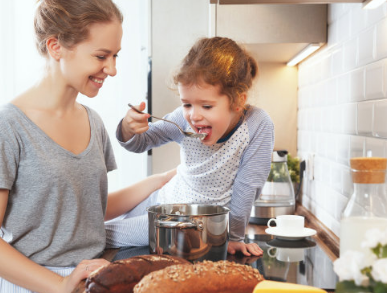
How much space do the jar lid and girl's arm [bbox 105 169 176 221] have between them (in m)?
1.04

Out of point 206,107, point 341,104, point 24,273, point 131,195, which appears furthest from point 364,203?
point 131,195

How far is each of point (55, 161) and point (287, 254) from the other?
650 millimetres

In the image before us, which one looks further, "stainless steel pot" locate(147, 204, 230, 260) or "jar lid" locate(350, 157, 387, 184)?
"stainless steel pot" locate(147, 204, 230, 260)

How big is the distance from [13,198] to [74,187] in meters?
0.15

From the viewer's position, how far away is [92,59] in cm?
116

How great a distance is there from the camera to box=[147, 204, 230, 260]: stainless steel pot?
3.21ft

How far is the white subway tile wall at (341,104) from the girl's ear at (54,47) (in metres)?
0.80

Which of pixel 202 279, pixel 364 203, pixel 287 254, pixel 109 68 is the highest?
pixel 109 68

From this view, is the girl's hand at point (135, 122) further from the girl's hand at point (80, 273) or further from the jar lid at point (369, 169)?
the jar lid at point (369, 169)

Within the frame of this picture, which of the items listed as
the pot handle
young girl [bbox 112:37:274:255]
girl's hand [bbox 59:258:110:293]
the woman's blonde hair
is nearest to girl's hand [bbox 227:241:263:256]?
young girl [bbox 112:37:274:255]

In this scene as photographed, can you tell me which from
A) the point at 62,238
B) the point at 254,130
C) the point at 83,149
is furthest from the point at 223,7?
the point at 62,238

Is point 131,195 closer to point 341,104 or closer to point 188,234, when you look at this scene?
point 188,234

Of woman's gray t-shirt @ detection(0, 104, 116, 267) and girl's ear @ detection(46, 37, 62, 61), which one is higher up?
girl's ear @ detection(46, 37, 62, 61)

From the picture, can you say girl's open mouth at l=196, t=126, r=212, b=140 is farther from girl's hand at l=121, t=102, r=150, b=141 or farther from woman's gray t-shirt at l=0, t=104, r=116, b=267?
woman's gray t-shirt at l=0, t=104, r=116, b=267
